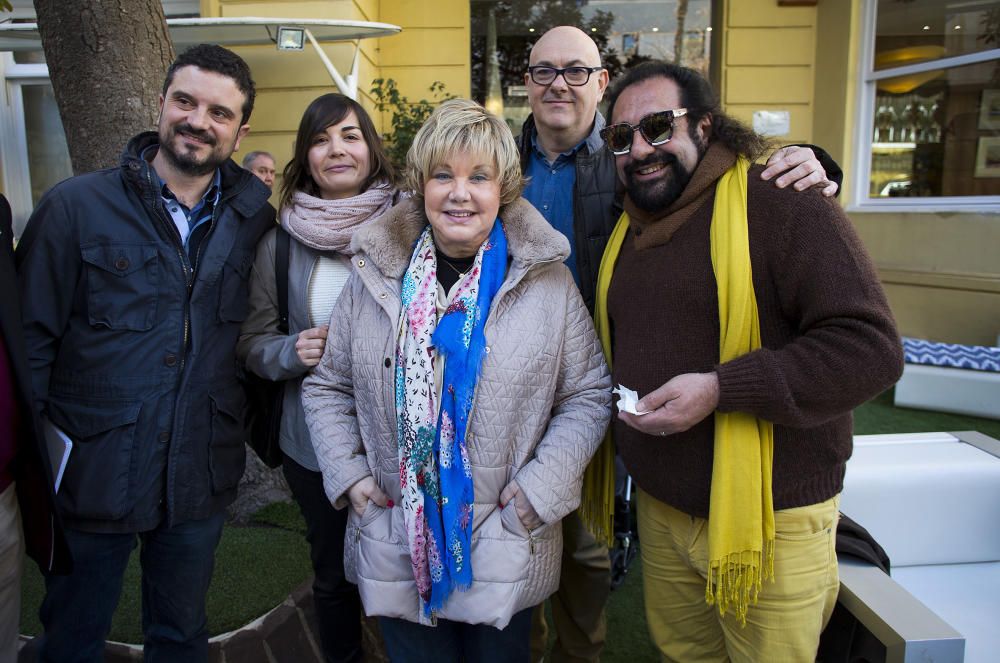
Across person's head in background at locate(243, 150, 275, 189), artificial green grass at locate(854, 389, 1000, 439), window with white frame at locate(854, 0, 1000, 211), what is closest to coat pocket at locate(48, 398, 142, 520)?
person's head in background at locate(243, 150, 275, 189)

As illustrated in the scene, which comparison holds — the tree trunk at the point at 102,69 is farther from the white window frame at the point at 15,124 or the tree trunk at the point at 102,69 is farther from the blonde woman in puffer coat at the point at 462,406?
the white window frame at the point at 15,124

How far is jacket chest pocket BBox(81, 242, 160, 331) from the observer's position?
197cm

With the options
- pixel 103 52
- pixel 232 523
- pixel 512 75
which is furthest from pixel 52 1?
pixel 512 75

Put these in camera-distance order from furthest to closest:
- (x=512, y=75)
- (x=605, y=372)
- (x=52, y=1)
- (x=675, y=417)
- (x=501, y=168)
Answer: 1. (x=512, y=75)
2. (x=52, y=1)
3. (x=605, y=372)
4. (x=501, y=168)
5. (x=675, y=417)

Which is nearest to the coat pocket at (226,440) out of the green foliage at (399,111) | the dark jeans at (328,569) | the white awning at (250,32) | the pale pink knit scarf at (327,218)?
the dark jeans at (328,569)

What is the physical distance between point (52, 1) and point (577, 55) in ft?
7.18

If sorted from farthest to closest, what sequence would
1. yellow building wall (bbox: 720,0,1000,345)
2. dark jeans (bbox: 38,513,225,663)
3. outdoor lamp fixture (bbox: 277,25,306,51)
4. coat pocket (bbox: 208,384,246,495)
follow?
yellow building wall (bbox: 720,0,1000,345) → outdoor lamp fixture (bbox: 277,25,306,51) → coat pocket (bbox: 208,384,246,495) → dark jeans (bbox: 38,513,225,663)

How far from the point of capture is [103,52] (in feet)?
9.66

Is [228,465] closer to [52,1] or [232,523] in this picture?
[232,523]

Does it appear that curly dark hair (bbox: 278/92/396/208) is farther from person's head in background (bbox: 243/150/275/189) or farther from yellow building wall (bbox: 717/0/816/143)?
yellow building wall (bbox: 717/0/816/143)

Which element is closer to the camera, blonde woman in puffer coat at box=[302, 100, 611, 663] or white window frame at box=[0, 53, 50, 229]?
blonde woman in puffer coat at box=[302, 100, 611, 663]

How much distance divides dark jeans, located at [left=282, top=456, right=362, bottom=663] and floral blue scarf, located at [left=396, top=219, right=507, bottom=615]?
619 mm

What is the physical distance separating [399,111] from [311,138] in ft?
15.3

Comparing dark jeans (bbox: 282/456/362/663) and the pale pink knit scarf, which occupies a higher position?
the pale pink knit scarf
